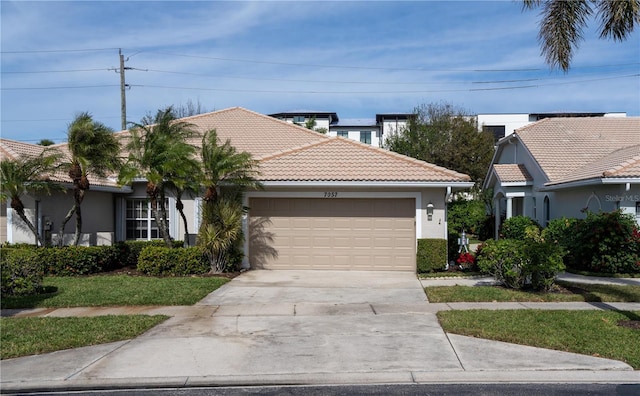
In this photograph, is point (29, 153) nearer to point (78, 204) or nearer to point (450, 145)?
point (78, 204)

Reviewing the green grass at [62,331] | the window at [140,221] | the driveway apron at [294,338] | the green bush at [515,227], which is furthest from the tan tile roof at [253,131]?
the green grass at [62,331]

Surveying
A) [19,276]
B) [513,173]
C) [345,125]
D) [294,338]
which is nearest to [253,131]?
[513,173]

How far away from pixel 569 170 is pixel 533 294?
11.9 meters

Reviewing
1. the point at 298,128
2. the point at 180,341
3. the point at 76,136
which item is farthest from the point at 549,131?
the point at 180,341

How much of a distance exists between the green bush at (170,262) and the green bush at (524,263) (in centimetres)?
777

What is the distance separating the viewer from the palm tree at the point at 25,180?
1564 cm

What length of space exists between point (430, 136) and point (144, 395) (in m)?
35.1

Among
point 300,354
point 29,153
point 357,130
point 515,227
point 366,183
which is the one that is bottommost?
point 300,354

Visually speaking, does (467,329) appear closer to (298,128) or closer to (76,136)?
(76,136)

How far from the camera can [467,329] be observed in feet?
30.9

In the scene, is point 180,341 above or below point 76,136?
below

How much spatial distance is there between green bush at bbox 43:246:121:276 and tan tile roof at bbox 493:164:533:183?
57.3 feet

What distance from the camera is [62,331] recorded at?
377 inches

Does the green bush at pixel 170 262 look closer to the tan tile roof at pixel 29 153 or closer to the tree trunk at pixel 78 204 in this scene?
the tree trunk at pixel 78 204
